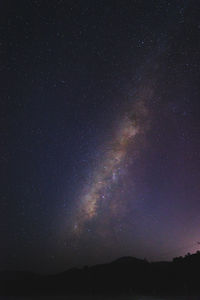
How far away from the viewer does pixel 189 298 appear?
33656 mm

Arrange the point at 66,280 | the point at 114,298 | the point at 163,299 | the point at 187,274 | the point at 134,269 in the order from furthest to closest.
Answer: the point at 66,280, the point at 134,269, the point at 114,298, the point at 187,274, the point at 163,299

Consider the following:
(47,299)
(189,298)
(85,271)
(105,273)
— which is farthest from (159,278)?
(85,271)

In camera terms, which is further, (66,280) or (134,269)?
(66,280)

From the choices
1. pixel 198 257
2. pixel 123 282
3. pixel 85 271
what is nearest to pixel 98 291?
pixel 123 282

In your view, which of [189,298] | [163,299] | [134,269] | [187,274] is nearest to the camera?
[189,298]

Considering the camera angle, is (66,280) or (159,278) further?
(66,280)

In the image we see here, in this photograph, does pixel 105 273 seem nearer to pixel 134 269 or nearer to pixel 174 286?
pixel 134 269

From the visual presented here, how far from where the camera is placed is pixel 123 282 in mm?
79688

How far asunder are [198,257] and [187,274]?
28.9 feet

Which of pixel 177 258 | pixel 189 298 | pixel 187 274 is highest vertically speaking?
pixel 177 258

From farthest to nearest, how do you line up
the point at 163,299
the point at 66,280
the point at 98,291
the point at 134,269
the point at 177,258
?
the point at 66,280
the point at 134,269
the point at 98,291
the point at 177,258
the point at 163,299

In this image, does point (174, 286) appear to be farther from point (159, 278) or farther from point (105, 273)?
point (105, 273)

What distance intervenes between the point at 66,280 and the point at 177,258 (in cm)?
6157

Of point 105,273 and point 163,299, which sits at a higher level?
point 105,273
